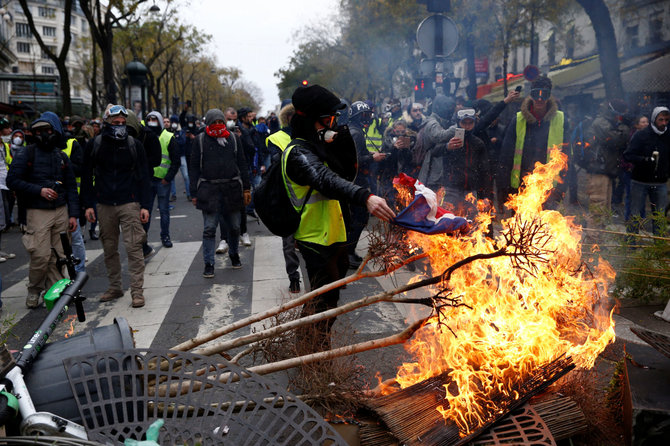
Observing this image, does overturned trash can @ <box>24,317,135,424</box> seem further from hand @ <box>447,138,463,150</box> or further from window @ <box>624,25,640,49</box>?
window @ <box>624,25,640,49</box>

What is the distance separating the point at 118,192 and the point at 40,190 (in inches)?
32.6

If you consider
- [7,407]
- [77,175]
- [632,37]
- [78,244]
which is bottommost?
[78,244]

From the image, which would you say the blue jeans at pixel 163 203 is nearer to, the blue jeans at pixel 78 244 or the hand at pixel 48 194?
the blue jeans at pixel 78 244

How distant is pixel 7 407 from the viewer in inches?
78.2

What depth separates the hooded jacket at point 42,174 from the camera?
20.1 feet

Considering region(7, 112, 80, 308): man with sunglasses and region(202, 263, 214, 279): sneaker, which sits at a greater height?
region(7, 112, 80, 308): man with sunglasses

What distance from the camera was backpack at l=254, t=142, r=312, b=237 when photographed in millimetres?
3918

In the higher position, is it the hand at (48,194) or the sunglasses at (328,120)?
the sunglasses at (328,120)

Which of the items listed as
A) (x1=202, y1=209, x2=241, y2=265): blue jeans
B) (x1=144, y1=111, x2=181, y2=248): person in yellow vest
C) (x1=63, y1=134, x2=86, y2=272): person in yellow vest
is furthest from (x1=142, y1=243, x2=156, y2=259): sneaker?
(x1=202, y1=209, x2=241, y2=265): blue jeans

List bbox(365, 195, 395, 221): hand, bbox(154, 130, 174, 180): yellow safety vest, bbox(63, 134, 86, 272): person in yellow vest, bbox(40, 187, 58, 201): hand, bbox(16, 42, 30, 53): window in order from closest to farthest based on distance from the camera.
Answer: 1. bbox(365, 195, 395, 221): hand
2. bbox(40, 187, 58, 201): hand
3. bbox(63, 134, 86, 272): person in yellow vest
4. bbox(154, 130, 174, 180): yellow safety vest
5. bbox(16, 42, 30, 53): window

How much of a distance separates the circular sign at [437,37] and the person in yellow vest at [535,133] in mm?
3393

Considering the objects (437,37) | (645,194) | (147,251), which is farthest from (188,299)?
(645,194)

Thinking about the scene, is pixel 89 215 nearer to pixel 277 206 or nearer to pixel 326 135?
pixel 277 206

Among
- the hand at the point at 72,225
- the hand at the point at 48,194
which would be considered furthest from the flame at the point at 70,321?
the hand at the point at 48,194
